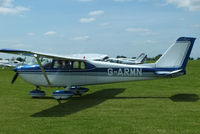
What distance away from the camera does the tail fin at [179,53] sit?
30.3 feet

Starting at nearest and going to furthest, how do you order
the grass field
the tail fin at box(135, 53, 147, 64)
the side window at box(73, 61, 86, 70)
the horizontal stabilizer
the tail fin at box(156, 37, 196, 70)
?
1. the grass field
2. the horizontal stabilizer
3. the tail fin at box(156, 37, 196, 70)
4. the side window at box(73, 61, 86, 70)
5. the tail fin at box(135, 53, 147, 64)

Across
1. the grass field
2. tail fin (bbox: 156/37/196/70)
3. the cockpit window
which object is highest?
tail fin (bbox: 156/37/196/70)

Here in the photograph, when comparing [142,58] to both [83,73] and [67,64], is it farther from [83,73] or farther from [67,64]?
[67,64]

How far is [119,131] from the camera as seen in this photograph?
5121mm

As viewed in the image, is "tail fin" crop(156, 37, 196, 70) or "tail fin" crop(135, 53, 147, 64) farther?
"tail fin" crop(135, 53, 147, 64)

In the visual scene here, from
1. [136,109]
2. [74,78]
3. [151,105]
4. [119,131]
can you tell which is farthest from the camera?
[74,78]

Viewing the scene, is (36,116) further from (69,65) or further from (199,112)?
(199,112)

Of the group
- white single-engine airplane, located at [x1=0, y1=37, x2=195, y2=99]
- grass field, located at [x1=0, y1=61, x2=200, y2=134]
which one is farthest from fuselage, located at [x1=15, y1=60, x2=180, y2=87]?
grass field, located at [x1=0, y1=61, x2=200, y2=134]

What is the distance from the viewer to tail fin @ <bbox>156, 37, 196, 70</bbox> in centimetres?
923

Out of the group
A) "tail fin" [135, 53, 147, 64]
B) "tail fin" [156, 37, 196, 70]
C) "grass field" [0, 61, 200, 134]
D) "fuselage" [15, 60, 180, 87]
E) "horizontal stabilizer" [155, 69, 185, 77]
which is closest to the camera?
"grass field" [0, 61, 200, 134]

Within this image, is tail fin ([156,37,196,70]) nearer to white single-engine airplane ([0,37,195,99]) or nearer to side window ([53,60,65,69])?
white single-engine airplane ([0,37,195,99])

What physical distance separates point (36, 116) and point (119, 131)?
2883 millimetres

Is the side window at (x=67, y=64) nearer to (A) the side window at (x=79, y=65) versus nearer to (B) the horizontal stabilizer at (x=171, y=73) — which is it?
(A) the side window at (x=79, y=65)

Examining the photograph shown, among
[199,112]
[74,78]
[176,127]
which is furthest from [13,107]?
[199,112]
